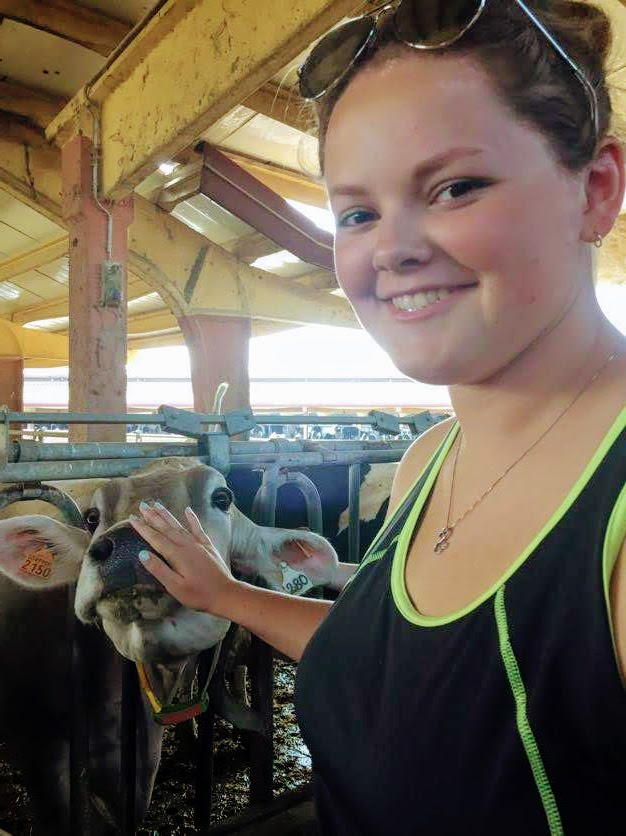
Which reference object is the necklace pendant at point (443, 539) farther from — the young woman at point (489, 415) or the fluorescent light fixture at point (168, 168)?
the fluorescent light fixture at point (168, 168)

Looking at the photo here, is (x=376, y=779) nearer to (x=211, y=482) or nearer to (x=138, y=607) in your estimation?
(x=138, y=607)

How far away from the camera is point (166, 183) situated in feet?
16.4

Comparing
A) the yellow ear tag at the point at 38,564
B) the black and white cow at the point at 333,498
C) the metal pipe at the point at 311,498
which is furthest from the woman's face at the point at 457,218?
the black and white cow at the point at 333,498

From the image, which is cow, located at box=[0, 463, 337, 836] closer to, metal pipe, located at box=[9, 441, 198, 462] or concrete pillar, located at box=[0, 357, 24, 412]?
metal pipe, located at box=[9, 441, 198, 462]

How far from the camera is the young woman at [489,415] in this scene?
0.65m

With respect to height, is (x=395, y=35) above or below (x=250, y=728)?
above

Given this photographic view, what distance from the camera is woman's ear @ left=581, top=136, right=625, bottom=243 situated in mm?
794

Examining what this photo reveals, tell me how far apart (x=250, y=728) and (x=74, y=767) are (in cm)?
51

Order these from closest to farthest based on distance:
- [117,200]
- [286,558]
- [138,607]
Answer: [138,607]
[286,558]
[117,200]

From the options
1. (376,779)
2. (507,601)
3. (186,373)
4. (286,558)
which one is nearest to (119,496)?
(286,558)

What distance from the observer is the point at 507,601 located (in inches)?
27.7

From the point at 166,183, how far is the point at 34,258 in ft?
10.7

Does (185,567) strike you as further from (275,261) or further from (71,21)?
(275,261)

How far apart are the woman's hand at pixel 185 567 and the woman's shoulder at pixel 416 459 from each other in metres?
0.42
